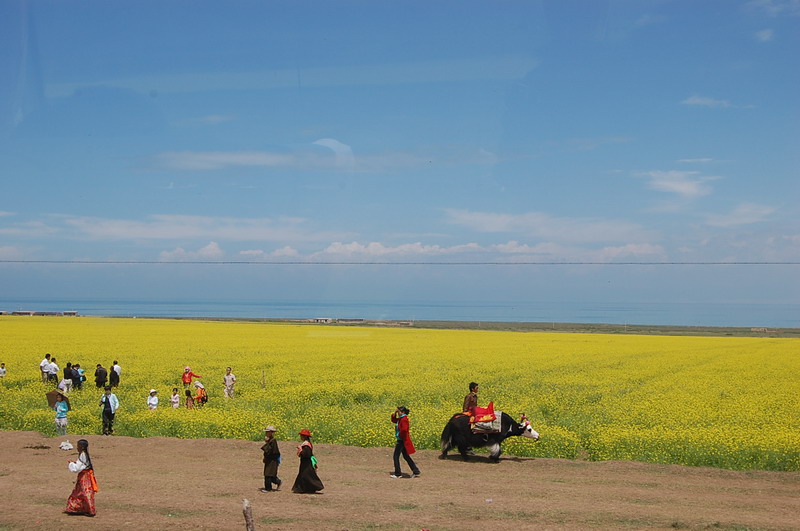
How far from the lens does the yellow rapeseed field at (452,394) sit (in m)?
18.6

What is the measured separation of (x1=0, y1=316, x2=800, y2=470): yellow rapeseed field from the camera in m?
18.6

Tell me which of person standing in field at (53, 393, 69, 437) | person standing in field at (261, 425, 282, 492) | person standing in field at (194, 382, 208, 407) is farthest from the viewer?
person standing in field at (194, 382, 208, 407)

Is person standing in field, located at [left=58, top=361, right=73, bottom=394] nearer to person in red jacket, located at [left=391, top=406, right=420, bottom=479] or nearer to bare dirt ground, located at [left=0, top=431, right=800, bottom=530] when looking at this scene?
bare dirt ground, located at [left=0, top=431, right=800, bottom=530]

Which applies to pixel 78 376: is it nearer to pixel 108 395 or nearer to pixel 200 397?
pixel 200 397

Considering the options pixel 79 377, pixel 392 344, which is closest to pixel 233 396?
pixel 79 377

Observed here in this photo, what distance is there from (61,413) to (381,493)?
1072 cm

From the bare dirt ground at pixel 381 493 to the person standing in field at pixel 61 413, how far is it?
5.11 feet

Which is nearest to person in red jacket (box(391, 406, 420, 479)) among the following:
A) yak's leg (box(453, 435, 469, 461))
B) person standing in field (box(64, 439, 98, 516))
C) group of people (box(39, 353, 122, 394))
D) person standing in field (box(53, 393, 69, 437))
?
yak's leg (box(453, 435, 469, 461))

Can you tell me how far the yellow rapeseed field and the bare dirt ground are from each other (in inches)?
63.0

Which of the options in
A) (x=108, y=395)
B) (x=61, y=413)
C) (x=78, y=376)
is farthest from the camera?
(x=78, y=376)

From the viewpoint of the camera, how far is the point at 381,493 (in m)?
13.8

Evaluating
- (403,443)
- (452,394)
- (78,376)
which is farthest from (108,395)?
(452,394)

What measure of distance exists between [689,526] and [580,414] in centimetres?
1211

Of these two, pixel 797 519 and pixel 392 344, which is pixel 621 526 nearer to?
pixel 797 519
